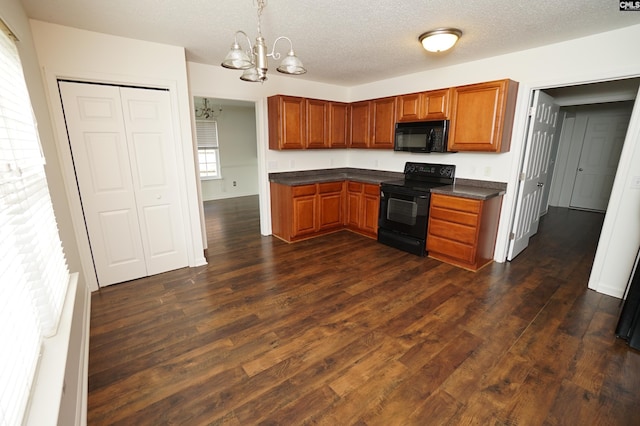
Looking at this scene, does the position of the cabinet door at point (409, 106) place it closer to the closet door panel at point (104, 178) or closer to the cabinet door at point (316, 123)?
the cabinet door at point (316, 123)

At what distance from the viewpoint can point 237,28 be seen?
2.51 m

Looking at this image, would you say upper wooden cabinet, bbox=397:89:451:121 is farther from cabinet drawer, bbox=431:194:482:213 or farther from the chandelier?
the chandelier

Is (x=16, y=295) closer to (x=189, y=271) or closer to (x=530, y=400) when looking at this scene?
(x=189, y=271)

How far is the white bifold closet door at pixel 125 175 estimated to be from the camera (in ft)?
8.76

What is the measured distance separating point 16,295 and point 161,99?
246cm

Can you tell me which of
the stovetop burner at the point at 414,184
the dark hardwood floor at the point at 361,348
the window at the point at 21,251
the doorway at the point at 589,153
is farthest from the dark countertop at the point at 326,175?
the doorway at the point at 589,153

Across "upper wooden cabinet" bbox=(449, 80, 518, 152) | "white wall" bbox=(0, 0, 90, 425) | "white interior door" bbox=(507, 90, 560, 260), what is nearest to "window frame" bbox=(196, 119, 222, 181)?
"white wall" bbox=(0, 0, 90, 425)

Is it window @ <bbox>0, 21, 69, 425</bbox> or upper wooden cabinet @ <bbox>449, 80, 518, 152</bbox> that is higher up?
upper wooden cabinet @ <bbox>449, 80, 518, 152</bbox>

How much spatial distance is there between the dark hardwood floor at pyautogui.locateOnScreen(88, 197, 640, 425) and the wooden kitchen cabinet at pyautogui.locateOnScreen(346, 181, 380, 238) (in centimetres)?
106

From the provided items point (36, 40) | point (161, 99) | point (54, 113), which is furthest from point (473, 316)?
point (36, 40)

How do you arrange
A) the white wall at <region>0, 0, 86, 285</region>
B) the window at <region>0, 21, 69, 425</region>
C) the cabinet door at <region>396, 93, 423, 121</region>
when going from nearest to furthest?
the window at <region>0, 21, 69, 425</region>
the white wall at <region>0, 0, 86, 285</region>
the cabinet door at <region>396, 93, 423, 121</region>

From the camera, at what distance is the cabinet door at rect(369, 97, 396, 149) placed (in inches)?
165

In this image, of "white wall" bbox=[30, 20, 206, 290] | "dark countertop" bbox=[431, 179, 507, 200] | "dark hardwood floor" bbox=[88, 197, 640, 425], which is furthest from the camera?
"dark countertop" bbox=[431, 179, 507, 200]

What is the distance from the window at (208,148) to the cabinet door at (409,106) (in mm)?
5019
